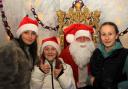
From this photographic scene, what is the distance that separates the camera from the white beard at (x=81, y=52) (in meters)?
2.77

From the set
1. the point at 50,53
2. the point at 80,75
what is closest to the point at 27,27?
the point at 50,53

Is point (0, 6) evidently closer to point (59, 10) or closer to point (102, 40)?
point (59, 10)

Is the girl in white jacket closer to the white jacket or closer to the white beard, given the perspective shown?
the white jacket

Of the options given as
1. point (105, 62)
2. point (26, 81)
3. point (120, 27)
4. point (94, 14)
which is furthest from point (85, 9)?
point (26, 81)

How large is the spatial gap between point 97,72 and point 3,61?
1.35 metres

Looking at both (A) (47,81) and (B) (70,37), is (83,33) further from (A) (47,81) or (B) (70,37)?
(A) (47,81)

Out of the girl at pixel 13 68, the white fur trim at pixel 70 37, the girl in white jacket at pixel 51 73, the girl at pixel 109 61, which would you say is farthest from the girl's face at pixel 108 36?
the girl at pixel 13 68

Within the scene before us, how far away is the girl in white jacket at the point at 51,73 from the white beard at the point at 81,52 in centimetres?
29

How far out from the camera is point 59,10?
3.25 m

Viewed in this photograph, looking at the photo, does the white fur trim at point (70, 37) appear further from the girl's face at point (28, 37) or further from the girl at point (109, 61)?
the girl at point (109, 61)

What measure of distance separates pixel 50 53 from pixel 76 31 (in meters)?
0.56

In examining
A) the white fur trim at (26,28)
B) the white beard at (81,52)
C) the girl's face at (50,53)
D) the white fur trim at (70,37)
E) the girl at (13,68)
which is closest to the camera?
the girl at (13,68)

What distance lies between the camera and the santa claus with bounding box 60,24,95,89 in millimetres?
2754

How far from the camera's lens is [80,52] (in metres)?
2.84
